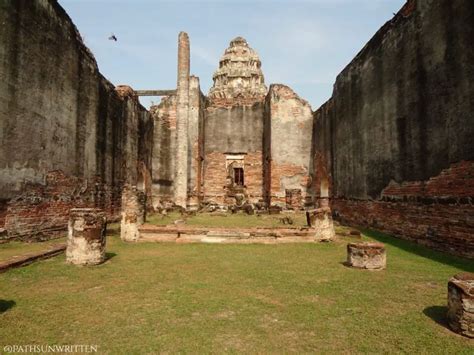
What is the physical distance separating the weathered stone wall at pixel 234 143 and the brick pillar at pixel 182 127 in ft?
7.08

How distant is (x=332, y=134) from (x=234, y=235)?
8.53m

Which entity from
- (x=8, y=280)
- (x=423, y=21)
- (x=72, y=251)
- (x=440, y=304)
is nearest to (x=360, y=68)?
(x=423, y=21)

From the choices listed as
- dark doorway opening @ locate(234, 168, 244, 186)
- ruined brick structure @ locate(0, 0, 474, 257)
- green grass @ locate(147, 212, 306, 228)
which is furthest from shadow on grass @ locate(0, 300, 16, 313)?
dark doorway opening @ locate(234, 168, 244, 186)

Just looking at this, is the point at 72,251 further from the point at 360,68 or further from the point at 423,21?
the point at 360,68

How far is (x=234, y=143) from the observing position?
20375mm

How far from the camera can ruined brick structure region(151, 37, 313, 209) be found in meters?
18.2

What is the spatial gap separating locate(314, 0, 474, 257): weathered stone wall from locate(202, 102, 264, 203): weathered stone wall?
8.38 m

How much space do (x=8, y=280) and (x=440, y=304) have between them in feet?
18.2

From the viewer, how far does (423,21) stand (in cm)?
772

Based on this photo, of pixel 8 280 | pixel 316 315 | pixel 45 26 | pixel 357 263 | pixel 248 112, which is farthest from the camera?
pixel 248 112

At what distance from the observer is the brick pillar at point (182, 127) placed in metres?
18.4

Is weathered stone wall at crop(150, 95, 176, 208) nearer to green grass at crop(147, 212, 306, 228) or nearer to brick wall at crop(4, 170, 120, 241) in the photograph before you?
green grass at crop(147, 212, 306, 228)

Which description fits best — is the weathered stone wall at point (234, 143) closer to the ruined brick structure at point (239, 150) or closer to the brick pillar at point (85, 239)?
the ruined brick structure at point (239, 150)

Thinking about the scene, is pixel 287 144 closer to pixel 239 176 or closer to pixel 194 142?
pixel 239 176
